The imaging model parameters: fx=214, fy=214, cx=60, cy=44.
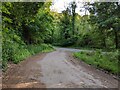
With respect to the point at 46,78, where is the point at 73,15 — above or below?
above

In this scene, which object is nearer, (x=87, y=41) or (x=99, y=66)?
(x=99, y=66)

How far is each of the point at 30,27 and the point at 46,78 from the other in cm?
1571

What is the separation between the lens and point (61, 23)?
50.8 m

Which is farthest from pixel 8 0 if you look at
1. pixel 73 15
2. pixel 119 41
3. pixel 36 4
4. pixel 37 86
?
pixel 73 15

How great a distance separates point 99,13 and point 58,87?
527 inches

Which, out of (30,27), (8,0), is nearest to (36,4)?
(8,0)

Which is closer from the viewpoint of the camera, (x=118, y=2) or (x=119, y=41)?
(x=118, y=2)

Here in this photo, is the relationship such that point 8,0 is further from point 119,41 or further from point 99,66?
point 119,41

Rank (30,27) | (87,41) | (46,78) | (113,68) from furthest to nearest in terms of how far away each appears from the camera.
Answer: (87,41) < (30,27) < (113,68) < (46,78)

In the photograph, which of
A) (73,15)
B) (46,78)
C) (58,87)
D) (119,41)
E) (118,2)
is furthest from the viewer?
(73,15)

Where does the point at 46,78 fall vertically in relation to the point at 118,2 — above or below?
below

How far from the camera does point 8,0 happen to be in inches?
440

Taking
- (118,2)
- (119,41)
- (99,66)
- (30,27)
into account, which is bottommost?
(99,66)

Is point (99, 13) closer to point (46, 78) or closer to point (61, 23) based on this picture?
point (46, 78)
